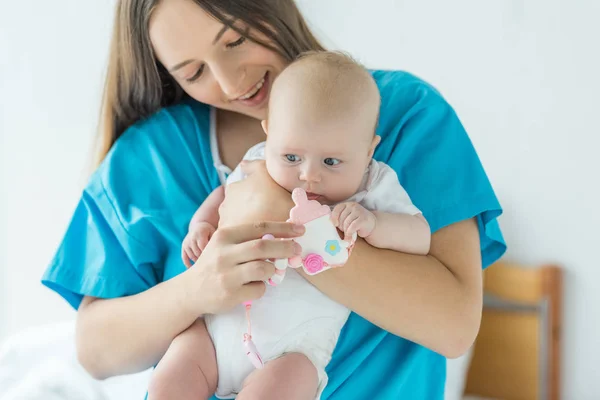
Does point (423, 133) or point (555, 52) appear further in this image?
point (555, 52)

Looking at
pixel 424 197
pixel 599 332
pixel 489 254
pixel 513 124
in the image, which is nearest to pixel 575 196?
pixel 513 124

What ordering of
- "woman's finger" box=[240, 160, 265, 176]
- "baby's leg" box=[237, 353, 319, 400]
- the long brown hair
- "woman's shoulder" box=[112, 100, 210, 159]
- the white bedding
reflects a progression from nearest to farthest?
1. "baby's leg" box=[237, 353, 319, 400]
2. "woman's finger" box=[240, 160, 265, 176]
3. the long brown hair
4. "woman's shoulder" box=[112, 100, 210, 159]
5. the white bedding

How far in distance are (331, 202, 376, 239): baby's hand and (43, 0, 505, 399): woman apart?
7cm

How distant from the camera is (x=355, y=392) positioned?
1215 millimetres

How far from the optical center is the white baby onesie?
40.8 inches

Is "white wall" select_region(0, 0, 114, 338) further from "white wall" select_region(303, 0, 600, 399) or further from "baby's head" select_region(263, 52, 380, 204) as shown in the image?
"baby's head" select_region(263, 52, 380, 204)

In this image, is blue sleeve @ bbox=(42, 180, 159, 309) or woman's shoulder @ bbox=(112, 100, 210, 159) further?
woman's shoulder @ bbox=(112, 100, 210, 159)

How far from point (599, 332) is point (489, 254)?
4.54 feet

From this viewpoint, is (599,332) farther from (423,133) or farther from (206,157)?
(206,157)

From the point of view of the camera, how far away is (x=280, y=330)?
3.40 feet

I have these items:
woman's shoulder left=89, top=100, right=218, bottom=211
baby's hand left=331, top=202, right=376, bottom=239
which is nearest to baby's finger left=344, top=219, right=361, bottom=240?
baby's hand left=331, top=202, right=376, bottom=239

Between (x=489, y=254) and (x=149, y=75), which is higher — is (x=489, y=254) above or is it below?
below

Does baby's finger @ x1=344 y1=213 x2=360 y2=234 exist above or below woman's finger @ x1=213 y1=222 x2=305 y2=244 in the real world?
above

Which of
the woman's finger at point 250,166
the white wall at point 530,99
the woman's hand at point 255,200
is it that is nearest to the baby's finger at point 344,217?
the woman's hand at point 255,200
